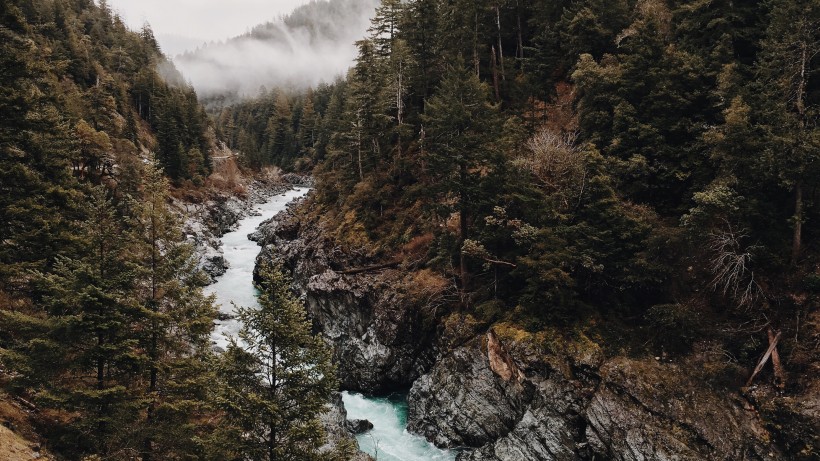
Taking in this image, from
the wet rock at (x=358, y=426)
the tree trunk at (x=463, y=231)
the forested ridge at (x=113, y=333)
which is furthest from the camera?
the tree trunk at (x=463, y=231)

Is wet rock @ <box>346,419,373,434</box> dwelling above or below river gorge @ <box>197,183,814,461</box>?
below

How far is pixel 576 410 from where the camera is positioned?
19.8 m

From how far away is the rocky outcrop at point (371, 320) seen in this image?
30125 millimetres

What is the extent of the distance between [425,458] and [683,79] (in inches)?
1051

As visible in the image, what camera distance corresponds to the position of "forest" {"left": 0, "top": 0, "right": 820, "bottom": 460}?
43.7 ft

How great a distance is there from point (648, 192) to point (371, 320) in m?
21.2

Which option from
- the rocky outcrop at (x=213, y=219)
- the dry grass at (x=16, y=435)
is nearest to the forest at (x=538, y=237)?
the dry grass at (x=16, y=435)

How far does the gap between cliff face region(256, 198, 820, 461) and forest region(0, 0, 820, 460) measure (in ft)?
3.31

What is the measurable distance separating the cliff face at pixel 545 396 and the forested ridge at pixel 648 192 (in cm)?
113

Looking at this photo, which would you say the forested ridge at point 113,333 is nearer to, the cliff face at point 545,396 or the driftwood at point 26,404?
the driftwood at point 26,404

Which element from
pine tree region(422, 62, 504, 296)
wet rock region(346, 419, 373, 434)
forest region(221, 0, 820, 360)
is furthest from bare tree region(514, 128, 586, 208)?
wet rock region(346, 419, 373, 434)

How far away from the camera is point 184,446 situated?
46.7 ft

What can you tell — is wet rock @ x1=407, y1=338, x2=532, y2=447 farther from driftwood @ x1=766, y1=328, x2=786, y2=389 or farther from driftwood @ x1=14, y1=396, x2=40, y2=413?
driftwood @ x1=14, y1=396, x2=40, y2=413

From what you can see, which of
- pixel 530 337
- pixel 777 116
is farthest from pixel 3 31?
pixel 777 116
